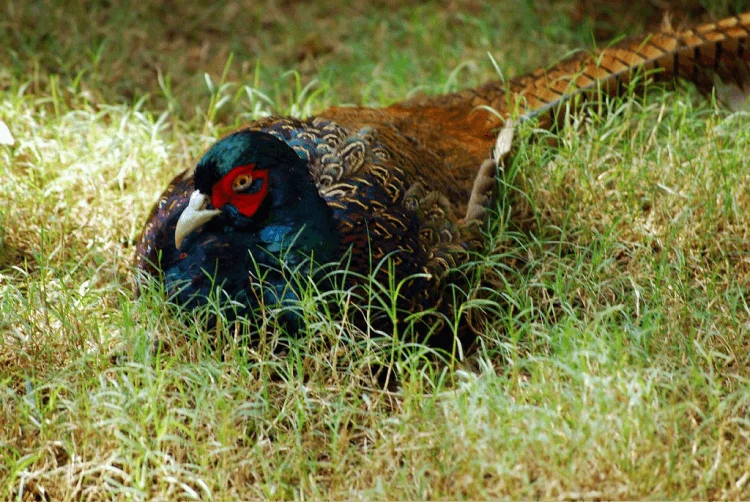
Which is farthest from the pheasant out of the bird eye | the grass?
the grass

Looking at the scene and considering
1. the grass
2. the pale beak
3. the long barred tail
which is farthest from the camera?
the long barred tail

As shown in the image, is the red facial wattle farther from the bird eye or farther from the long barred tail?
the long barred tail

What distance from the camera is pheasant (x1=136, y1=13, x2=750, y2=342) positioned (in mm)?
3250

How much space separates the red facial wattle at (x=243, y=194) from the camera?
325 centimetres

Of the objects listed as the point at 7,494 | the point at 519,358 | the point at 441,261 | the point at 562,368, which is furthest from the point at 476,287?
the point at 7,494

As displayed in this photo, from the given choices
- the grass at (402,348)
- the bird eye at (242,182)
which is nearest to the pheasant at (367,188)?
the bird eye at (242,182)

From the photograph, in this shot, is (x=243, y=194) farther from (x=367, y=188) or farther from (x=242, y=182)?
(x=367, y=188)

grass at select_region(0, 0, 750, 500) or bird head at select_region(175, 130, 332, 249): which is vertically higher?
bird head at select_region(175, 130, 332, 249)

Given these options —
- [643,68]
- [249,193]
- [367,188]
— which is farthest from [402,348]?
[643,68]

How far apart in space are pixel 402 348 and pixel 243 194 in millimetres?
796

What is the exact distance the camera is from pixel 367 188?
3492mm

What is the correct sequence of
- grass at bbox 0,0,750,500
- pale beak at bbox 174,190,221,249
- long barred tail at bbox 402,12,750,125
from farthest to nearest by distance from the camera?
1. long barred tail at bbox 402,12,750,125
2. pale beak at bbox 174,190,221,249
3. grass at bbox 0,0,750,500

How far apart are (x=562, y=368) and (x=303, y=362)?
0.88 meters

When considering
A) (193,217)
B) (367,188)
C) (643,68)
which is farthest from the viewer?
(643,68)
